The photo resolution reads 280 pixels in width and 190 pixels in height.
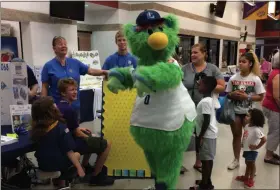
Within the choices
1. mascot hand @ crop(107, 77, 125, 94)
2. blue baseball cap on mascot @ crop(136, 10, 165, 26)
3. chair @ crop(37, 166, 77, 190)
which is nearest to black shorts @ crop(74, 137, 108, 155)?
chair @ crop(37, 166, 77, 190)

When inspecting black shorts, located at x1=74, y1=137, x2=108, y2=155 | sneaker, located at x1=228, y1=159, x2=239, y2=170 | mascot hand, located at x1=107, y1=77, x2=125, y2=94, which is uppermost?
mascot hand, located at x1=107, y1=77, x2=125, y2=94

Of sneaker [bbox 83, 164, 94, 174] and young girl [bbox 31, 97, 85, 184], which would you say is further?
sneaker [bbox 83, 164, 94, 174]

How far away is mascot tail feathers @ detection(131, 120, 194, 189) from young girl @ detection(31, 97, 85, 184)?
0.63 meters

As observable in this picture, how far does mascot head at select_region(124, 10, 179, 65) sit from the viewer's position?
1645mm

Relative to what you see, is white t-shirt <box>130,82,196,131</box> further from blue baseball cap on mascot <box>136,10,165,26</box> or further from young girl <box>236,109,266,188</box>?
young girl <box>236,109,266,188</box>

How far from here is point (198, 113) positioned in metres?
2.39

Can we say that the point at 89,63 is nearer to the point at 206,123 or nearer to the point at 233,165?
the point at 233,165

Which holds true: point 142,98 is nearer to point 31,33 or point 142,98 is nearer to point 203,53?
point 203,53

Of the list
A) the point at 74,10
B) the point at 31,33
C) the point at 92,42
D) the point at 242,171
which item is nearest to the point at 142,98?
the point at 242,171

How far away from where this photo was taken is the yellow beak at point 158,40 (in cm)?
152

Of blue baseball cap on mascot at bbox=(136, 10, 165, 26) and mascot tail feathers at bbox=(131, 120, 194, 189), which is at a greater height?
blue baseball cap on mascot at bbox=(136, 10, 165, 26)

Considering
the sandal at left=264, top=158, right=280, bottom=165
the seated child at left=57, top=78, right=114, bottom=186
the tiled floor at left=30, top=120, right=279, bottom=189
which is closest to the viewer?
the seated child at left=57, top=78, right=114, bottom=186

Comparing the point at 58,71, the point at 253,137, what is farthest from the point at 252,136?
the point at 58,71

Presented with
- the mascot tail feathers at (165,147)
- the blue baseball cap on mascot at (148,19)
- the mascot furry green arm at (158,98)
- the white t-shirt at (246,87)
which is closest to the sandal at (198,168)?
the white t-shirt at (246,87)
